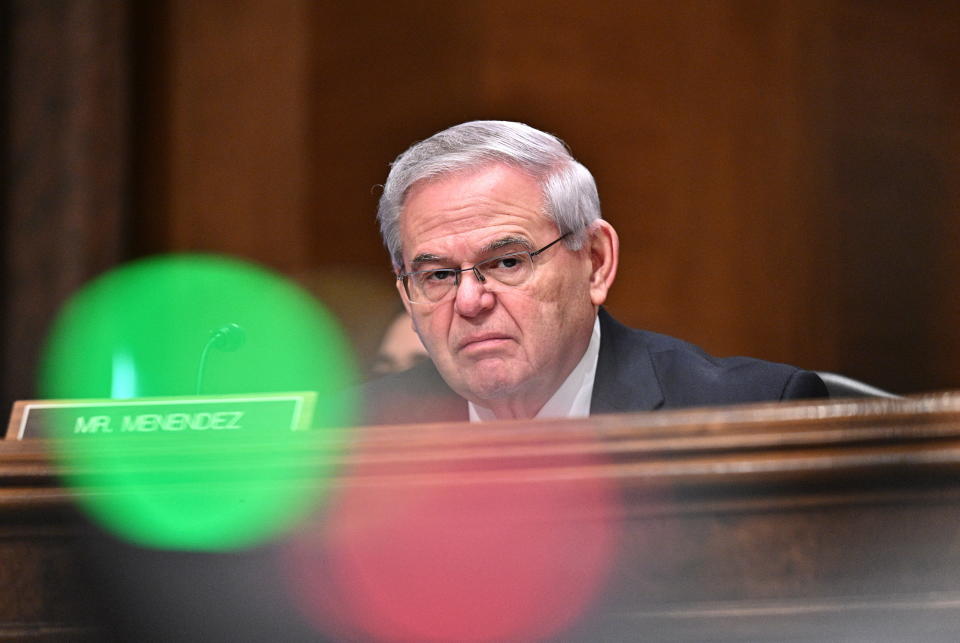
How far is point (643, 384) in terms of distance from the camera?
180 centimetres

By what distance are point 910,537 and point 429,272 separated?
1.07 metres

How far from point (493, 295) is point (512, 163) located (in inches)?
9.0

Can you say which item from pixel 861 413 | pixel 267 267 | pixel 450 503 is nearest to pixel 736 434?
pixel 861 413

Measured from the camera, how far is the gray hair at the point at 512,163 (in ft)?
5.93

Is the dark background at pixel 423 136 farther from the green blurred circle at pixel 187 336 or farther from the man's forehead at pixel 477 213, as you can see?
the man's forehead at pixel 477 213

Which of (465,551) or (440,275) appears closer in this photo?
(465,551)

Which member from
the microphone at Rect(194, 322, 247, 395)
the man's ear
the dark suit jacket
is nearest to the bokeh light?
the microphone at Rect(194, 322, 247, 395)

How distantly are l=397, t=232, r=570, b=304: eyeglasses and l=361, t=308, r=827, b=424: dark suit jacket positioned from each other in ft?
0.75

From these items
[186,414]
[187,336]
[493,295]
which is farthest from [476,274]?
[187,336]

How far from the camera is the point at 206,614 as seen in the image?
2.98 feet

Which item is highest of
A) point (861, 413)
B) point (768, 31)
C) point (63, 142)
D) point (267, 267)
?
point (768, 31)

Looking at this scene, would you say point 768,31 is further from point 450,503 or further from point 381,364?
point 450,503

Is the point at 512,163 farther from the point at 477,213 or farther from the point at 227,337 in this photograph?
the point at 227,337

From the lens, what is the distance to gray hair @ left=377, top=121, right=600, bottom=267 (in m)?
1.81
